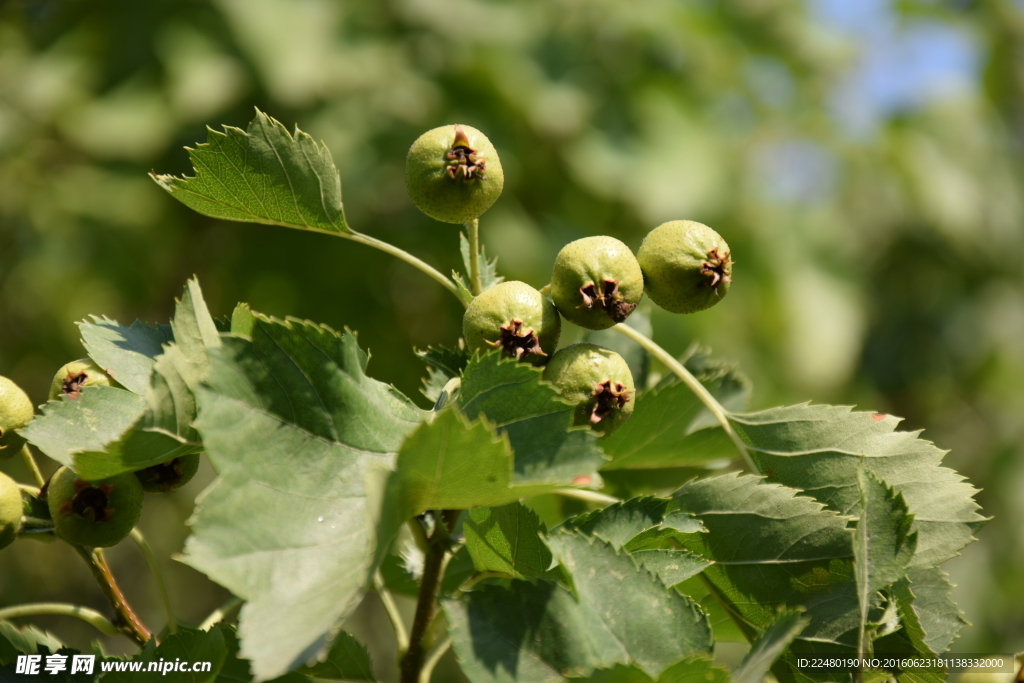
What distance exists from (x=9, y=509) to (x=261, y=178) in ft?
2.17

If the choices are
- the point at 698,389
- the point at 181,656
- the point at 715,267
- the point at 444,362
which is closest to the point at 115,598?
the point at 181,656

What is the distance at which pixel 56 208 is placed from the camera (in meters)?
5.04

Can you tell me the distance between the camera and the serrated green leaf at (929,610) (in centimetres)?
121

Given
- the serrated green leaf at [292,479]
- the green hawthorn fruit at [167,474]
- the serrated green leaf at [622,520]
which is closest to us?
the serrated green leaf at [292,479]

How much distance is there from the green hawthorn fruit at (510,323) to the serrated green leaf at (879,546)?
50 centimetres

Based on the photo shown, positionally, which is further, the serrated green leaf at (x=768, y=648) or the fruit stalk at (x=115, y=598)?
the fruit stalk at (x=115, y=598)

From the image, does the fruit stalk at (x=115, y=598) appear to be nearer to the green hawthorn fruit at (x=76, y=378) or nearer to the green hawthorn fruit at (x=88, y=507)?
the green hawthorn fruit at (x=88, y=507)

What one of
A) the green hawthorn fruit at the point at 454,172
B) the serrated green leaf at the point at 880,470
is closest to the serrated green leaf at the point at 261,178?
the green hawthorn fruit at the point at 454,172

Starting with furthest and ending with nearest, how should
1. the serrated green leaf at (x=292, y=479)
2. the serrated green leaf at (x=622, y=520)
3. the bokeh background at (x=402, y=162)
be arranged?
the bokeh background at (x=402, y=162) < the serrated green leaf at (x=622, y=520) < the serrated green leaf at (x=292, y=479)

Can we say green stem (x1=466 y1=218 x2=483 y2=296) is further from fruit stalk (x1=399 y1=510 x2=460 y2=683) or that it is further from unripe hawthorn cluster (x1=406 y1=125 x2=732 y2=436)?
fruit stalk (x1=399 y1=510 x2=460 y2=683)

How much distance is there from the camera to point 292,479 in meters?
1.03

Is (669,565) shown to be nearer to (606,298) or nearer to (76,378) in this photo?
(606,298)

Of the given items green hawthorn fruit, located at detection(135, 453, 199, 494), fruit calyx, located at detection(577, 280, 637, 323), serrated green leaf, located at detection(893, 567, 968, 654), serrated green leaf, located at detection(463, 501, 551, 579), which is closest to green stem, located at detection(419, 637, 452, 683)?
serrated green leaf, located at detection(463, 501, 551, 579)

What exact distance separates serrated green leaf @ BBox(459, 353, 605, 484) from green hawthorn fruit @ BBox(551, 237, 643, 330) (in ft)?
0.91
